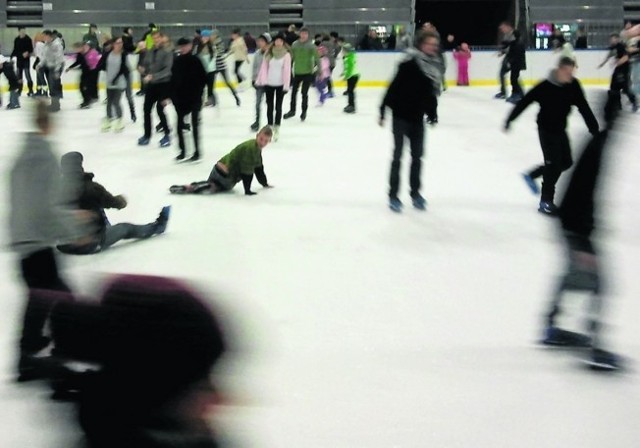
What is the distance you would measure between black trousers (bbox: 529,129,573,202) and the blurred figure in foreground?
251cm

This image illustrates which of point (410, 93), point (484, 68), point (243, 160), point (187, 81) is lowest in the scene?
point (243, 160)

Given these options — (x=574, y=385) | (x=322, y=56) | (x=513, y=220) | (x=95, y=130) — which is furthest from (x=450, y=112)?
(x=574, y=385)

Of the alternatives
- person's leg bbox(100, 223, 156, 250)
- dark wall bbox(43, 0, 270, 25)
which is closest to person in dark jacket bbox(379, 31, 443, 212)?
person's leg bbox(100, 223, 156, 250)

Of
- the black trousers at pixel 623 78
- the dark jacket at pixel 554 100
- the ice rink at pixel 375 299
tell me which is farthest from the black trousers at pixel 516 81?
the dark jacket at pixel 554 100

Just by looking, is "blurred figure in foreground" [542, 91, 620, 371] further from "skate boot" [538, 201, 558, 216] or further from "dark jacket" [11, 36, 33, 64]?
"dark jacket" [11, 36, 33, 64]

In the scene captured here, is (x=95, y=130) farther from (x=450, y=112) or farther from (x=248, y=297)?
(x=248, y=297)

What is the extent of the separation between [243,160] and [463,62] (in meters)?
12.5

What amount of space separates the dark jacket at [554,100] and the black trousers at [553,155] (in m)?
0.07

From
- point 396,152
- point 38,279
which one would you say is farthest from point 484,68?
point 38,279

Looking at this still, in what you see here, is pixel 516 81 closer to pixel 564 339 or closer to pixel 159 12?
pixel 564 339

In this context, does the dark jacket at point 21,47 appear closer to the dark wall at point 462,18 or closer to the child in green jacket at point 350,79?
the child in green jacket at point 350,79

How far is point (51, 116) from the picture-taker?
2.94 m

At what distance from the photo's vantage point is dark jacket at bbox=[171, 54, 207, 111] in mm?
→ 8102

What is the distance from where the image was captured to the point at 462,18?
2634 centimetres
